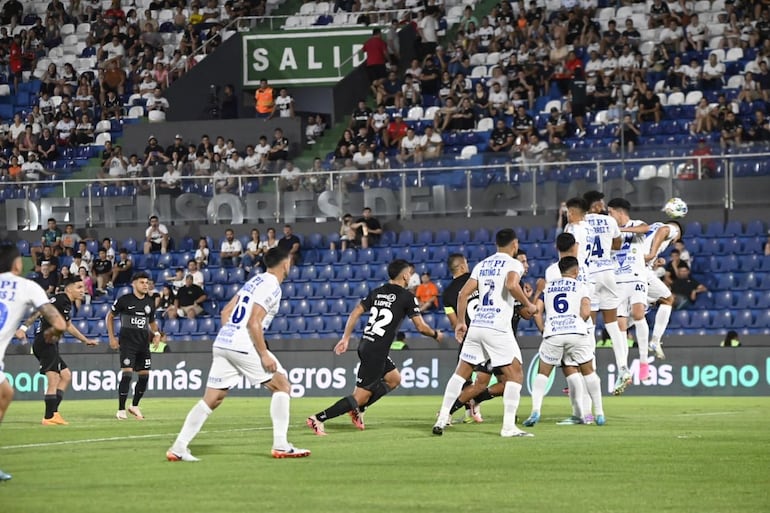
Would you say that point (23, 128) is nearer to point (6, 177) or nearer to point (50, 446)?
point (6, 177)

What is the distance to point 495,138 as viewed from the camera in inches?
1350

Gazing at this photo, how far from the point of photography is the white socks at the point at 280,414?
1341 cm

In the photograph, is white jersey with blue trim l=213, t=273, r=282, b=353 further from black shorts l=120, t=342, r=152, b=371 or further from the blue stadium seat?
the blue stadium seat

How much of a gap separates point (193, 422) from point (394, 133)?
23.6 metres

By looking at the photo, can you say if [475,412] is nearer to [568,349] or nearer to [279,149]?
[568,349]

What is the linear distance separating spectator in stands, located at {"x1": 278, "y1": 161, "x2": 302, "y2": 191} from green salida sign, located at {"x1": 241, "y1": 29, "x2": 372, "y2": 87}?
867 cm

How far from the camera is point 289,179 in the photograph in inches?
1318

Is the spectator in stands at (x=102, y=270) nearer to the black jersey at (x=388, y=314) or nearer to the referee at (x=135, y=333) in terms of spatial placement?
the referee at (x=135, y=333)

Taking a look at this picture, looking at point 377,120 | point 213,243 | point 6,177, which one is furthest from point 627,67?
point 6,177

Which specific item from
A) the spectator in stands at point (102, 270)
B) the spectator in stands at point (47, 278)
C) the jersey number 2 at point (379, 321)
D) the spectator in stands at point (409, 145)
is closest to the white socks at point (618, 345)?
the jersey number 2 at point (379, 321)

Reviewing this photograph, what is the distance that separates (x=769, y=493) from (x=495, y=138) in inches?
927

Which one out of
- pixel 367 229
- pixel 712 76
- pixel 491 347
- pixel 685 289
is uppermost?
pixel 712 76

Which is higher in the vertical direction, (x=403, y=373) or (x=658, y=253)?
(x=658, y=253)

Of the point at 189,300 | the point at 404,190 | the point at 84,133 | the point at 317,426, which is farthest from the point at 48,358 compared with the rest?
the point at 84,133
